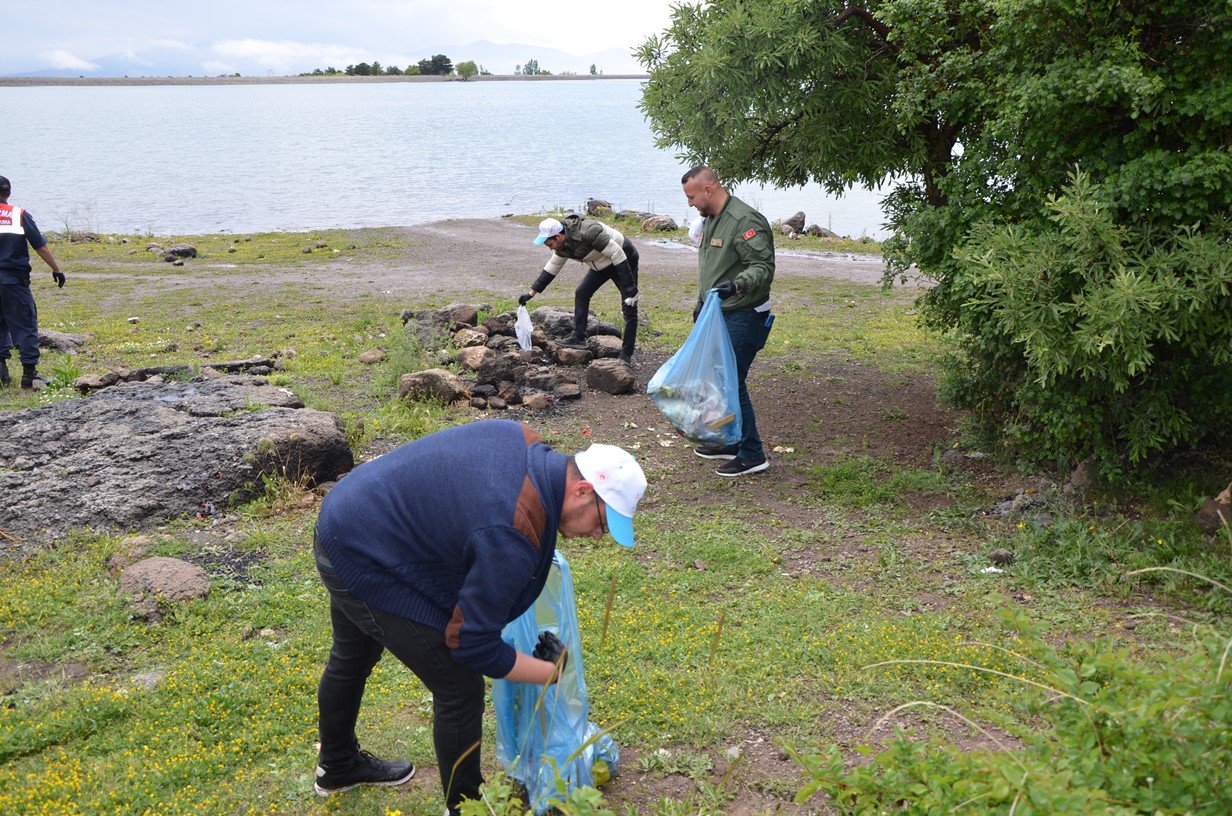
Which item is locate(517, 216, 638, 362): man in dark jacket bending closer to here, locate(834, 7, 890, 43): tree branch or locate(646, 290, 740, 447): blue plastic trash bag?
locate(646, 290, 740, 447): blue plastic trash bag

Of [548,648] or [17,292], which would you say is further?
[17,292]

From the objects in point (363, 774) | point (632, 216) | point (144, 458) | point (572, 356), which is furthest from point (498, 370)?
point (632, 216)

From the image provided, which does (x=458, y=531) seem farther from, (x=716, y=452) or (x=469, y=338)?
(x=469, y=338)

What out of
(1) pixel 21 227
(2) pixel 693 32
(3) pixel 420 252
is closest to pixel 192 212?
(3) pixel 420 252

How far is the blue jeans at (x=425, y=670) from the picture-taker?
10.6 feet

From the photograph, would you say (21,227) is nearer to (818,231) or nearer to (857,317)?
(857,317)

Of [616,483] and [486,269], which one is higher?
[616,483]

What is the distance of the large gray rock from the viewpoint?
6484 millimetres

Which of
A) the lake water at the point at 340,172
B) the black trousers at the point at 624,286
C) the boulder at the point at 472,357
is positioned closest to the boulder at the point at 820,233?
the lake water at the point at 340,172

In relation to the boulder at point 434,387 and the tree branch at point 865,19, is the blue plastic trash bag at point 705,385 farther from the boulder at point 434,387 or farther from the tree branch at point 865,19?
the tree branch at point 865,19

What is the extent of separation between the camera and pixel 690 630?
505cm

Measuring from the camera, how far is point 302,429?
282 inches

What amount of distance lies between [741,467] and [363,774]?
422cm

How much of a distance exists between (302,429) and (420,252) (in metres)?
13.4
